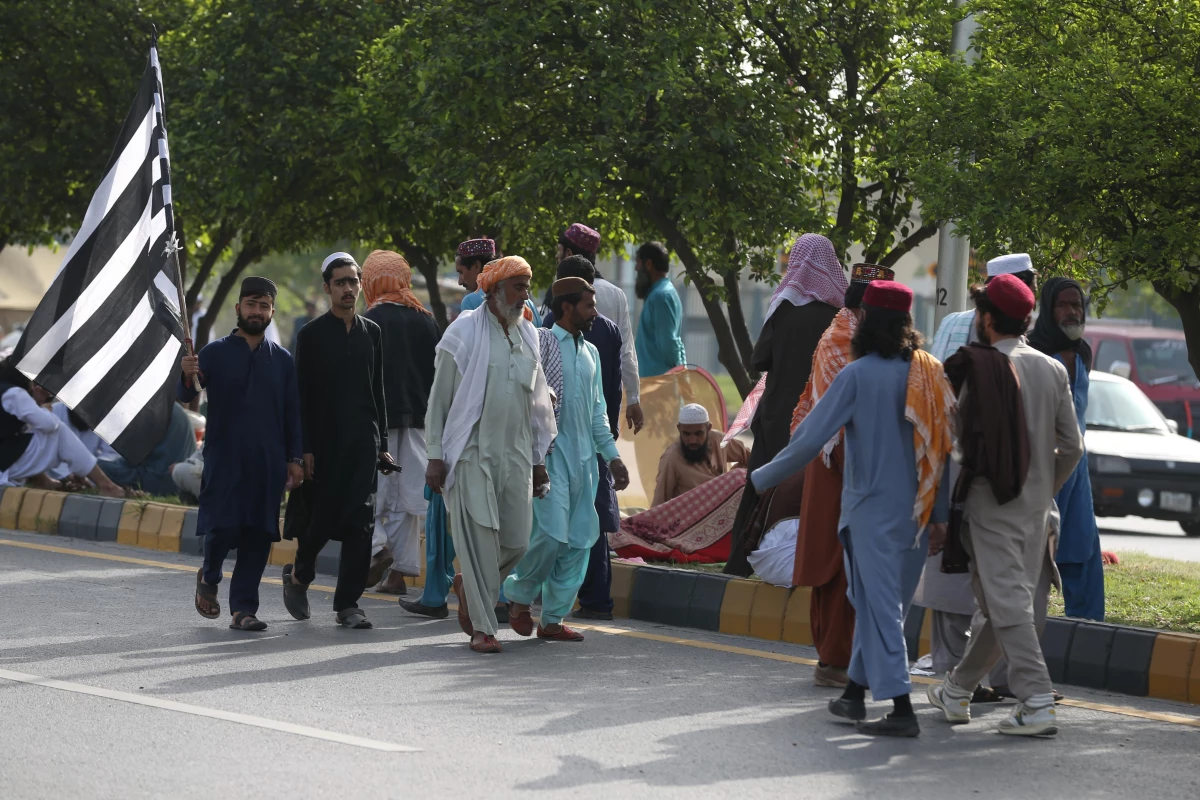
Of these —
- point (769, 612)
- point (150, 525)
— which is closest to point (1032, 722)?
point (769, 612)

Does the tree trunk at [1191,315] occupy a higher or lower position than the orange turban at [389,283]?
higher

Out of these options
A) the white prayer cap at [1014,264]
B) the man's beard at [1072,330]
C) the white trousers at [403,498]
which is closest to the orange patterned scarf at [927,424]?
the white prayer cap at [1014,264]

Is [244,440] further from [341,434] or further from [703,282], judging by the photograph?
[703,282]

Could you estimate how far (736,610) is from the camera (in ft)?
28.5

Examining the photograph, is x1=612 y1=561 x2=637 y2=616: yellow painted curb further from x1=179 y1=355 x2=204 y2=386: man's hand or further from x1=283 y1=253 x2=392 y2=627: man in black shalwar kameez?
x1=179 y1=355 x2=204 y2=386: man's hand

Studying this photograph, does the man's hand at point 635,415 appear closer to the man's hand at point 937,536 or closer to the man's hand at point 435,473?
the man's hand at point 435,473

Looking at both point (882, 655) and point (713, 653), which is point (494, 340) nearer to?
point (713, 653)

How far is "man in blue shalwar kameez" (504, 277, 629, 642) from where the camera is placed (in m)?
8.04

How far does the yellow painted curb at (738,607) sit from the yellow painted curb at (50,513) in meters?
5.73

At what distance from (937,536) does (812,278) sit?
2579mm

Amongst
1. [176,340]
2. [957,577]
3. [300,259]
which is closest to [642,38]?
[176,340]

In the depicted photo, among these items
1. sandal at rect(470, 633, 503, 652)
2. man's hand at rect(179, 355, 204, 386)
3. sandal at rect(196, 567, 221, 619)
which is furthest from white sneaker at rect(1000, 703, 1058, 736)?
man's hand at rect(179, 355, 204, 386)

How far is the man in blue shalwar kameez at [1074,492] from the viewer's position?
313 inches

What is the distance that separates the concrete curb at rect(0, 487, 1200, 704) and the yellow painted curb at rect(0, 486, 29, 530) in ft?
0.72
